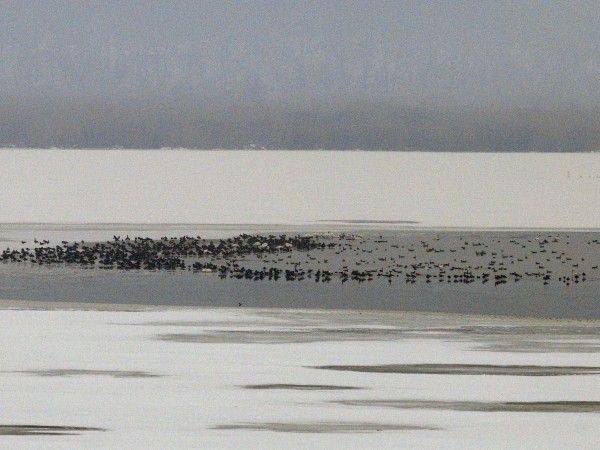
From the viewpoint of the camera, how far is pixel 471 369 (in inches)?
Result: 552

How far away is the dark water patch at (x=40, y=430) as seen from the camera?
1120 centimetres

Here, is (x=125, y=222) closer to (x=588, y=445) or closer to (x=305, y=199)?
(x=305, y=199)

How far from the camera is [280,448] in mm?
10680

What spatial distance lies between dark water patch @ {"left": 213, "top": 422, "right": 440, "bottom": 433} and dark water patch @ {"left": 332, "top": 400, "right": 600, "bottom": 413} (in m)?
0.75

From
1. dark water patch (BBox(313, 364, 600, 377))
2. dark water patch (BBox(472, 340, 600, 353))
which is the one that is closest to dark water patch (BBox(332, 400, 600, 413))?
dark water patch (BBox(313, 364, 600, 377))

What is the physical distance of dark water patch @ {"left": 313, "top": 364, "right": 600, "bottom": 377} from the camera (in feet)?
45.3

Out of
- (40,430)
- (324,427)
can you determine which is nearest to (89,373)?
(40,430)

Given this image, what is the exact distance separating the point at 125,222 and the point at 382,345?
109 feet

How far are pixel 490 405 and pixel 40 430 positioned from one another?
428 cm

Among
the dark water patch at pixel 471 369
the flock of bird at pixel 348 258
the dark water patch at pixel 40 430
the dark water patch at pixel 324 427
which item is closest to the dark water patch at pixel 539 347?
the dark water patch at pixel 471 369

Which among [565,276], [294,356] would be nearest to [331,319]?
[294,356]

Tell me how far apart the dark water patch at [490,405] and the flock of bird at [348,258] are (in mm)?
12604

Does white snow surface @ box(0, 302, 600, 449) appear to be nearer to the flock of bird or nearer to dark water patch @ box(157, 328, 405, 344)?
dark water patch @ box(157, 328, 405, 344)

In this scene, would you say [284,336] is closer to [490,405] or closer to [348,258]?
[490,405]
